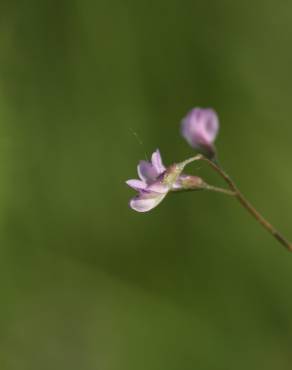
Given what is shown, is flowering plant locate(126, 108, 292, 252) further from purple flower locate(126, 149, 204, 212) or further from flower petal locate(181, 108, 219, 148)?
flower petal locate(181, 108, 219, 148)

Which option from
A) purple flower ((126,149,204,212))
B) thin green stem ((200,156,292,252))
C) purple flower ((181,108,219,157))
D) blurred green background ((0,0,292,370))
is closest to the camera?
thin green stem ((200,156,292,252))

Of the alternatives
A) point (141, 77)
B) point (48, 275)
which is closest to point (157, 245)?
point (48, 275)

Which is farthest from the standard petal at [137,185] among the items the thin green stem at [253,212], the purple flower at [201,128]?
the purple flower at [201,128]

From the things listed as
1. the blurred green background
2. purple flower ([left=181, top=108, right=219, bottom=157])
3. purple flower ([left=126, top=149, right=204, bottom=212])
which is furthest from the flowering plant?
the blurred green background

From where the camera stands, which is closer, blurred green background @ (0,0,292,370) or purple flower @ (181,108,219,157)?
purple flower @ (181,108,219,157)

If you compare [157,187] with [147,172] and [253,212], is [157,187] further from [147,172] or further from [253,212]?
[253,212]

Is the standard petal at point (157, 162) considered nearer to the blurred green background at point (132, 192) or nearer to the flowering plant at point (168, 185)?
the flowering plant at point (168, 185)

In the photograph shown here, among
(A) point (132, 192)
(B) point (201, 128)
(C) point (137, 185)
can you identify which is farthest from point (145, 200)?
(A) point (132, 192)
